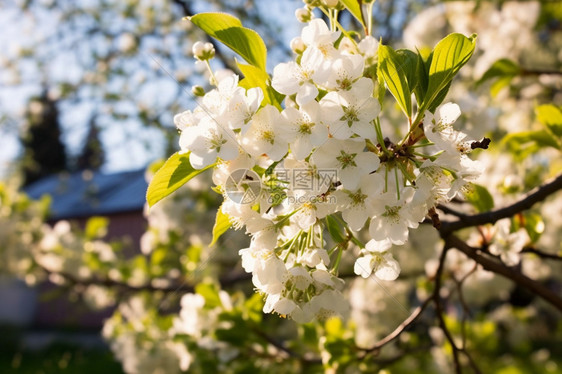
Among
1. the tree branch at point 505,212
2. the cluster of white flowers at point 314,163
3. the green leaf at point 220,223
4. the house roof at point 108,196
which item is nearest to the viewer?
the cluster of white flowers at point 314,163

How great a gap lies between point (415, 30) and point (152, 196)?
4.28 m

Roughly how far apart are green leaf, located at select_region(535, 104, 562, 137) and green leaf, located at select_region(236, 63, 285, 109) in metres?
0.98

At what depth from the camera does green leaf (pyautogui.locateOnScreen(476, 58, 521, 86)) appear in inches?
81.1

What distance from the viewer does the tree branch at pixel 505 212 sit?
1214 mm

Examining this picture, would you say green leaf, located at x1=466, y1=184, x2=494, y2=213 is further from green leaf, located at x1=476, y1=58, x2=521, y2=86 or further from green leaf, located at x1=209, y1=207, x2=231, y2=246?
green leaf, located at x1=209, y1=207, x2=231, y2=246

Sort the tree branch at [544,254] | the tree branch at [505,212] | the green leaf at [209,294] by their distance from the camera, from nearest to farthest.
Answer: the tree branch at [505,212]
the tree branch at [544,254]
the green leaf at [209,294]

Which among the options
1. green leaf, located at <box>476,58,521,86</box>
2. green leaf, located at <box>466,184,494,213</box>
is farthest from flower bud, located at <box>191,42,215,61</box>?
green leaf, located at <box>476,58,521,86</box>

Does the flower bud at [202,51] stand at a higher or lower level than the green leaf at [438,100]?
lower

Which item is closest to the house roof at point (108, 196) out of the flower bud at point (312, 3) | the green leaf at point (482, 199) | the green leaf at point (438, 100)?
the green leaf at point (482, 199)

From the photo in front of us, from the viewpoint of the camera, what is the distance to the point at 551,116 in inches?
60.5

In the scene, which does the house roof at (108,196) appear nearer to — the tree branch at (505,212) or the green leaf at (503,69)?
the green leaf at (503,69)

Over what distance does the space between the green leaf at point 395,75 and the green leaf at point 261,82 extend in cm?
20

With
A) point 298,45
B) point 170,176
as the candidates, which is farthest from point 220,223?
point 298,45

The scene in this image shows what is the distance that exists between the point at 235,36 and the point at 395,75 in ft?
1.05
